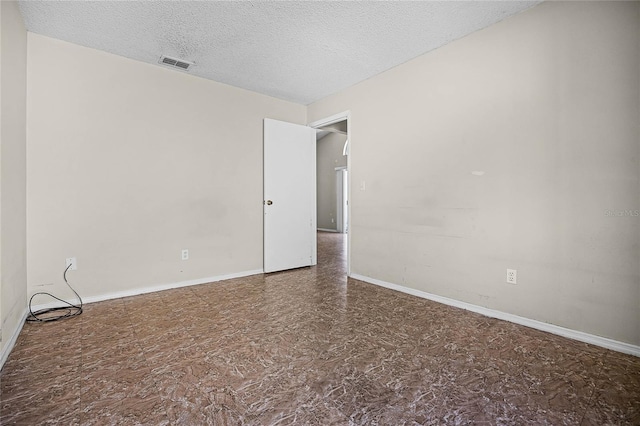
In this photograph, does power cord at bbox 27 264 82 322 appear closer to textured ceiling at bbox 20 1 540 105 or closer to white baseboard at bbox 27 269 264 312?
white baseboard at bbox 27 269 264 312

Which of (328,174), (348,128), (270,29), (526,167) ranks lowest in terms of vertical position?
(526,167)

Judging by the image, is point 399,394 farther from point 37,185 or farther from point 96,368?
point 37,185

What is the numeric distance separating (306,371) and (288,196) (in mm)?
2804

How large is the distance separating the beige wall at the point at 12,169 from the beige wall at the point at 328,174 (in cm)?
754

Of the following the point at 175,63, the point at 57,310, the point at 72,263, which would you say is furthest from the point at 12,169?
the point at 175,63

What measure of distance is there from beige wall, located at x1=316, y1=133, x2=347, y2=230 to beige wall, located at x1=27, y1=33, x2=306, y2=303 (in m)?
5.58

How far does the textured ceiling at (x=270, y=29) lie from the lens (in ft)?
7.47

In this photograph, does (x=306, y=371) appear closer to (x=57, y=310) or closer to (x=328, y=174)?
(x=57, y=310)

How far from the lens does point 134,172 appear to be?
3.11 meters

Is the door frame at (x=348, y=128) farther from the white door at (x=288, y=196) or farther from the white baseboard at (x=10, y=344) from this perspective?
the white baseboard at (x=10, y=344)

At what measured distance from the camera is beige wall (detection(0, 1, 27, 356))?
6.17 ft

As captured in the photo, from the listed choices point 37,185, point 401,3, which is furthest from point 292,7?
point 37,185

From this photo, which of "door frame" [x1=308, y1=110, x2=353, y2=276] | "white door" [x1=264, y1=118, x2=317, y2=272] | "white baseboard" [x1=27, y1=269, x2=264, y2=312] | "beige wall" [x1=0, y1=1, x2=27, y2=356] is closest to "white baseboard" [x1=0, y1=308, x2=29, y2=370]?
"beige wall" [x1=0, y1=1, x2=27, y2=356]

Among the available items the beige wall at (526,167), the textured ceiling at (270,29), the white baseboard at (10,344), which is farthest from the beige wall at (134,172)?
the beige wall at (526,167)
